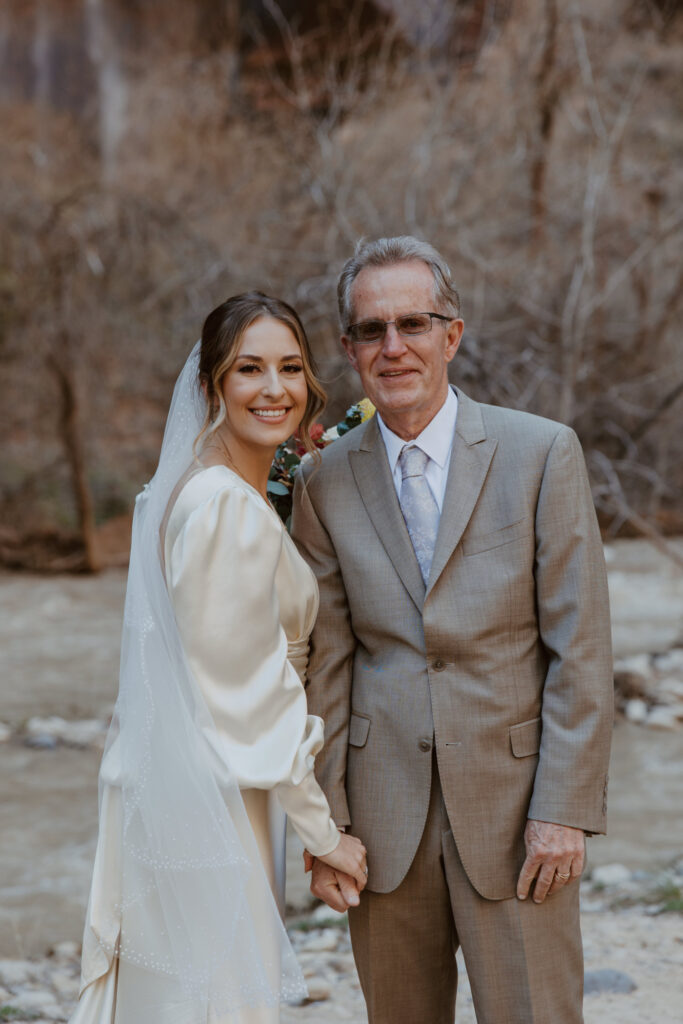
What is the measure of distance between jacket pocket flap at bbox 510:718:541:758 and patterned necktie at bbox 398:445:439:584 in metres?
0.40

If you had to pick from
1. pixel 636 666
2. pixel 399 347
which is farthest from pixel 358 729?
pixel 636 666

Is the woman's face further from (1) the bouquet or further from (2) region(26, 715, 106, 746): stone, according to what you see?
(2) region(26, 715, 106, 746): stone

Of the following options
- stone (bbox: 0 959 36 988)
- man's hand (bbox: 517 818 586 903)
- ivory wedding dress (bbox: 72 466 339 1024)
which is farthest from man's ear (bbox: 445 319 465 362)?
stone (bbox: 0 959 36 988)

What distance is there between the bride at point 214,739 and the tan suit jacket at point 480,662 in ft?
0.39

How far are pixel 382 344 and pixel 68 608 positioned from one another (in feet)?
28.7

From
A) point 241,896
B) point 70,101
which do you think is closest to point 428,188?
point 70,101

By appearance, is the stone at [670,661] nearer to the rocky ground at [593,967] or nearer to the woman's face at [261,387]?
the rocky ground at [593,967]

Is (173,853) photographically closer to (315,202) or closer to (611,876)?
(611,876)

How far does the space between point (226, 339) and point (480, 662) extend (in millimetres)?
899

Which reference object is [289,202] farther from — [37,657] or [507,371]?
[37,657]

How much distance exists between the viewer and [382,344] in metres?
2.28

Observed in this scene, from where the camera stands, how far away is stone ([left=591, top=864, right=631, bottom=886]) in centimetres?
477

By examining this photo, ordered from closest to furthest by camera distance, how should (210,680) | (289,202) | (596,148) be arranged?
(210,680) → (596,148) → (289,202)

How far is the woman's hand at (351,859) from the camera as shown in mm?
2252
